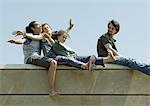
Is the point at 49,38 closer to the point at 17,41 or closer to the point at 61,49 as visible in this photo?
the point at 61,49

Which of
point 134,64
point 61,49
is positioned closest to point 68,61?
point 61,49

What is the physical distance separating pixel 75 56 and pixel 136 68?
3.37ft

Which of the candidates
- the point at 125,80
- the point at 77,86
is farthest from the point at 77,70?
the point at 125,80

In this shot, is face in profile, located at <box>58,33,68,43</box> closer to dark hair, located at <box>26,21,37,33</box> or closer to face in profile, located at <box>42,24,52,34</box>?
face in profile, located at <box>42,24,52,34</box>

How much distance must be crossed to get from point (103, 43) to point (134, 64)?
64 centimetres

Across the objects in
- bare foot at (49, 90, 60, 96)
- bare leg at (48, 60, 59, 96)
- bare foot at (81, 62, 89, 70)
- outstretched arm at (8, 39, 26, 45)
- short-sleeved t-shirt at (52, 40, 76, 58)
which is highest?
outstretched arm at (8, 39, 26, 45)

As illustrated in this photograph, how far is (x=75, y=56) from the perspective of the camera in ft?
24.7

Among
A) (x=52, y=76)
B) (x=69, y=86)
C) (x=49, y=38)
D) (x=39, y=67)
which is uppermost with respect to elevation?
(x=49, y=38)

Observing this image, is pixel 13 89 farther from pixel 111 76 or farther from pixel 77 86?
pixel 111 76

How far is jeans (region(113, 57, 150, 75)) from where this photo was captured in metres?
7.34

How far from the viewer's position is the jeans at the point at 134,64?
24.1 ft

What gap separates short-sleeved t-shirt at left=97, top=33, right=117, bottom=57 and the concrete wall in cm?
28

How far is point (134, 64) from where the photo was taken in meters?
7.38

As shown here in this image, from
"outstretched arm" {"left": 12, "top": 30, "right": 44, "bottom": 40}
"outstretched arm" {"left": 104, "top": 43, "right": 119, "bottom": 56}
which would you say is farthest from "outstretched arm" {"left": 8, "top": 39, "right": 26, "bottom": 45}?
"outstretched arm" {"left": 104, "top": 43, "right": 119, "bottom": 56}
